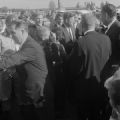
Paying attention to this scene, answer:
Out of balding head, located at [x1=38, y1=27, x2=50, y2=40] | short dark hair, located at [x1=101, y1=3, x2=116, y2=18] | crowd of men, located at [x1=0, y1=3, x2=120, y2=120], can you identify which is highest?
short dark hair, located at [x1=101, y1=3, x2=116, y2=18]

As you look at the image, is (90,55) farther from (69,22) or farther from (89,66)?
(69,22)

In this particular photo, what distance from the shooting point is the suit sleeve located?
447 centimetres

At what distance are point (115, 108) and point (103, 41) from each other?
265 centimetres

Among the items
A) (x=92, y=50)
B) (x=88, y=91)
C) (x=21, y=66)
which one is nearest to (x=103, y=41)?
(x=92, y=50)

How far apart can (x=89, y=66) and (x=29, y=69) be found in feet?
2.74

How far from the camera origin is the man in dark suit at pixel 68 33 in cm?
663

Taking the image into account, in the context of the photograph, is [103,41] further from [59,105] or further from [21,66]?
[59,105]

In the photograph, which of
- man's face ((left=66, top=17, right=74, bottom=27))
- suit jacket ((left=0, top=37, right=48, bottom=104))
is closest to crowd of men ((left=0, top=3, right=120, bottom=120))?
suit jacket ((left=0, top=37, right=48, bottom=104))

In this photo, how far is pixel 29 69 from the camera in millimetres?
4773

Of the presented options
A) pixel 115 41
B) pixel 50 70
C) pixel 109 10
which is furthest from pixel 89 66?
pixel 109 10

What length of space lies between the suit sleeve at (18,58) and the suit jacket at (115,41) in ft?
3.95

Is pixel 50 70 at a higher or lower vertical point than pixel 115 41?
lower

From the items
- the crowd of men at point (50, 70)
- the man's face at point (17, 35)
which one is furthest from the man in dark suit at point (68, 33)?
the man's face at point (17, 35)

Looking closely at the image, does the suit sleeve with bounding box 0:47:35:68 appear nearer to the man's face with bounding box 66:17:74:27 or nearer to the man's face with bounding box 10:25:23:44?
the man's face with bounding box 10:25:23:44
